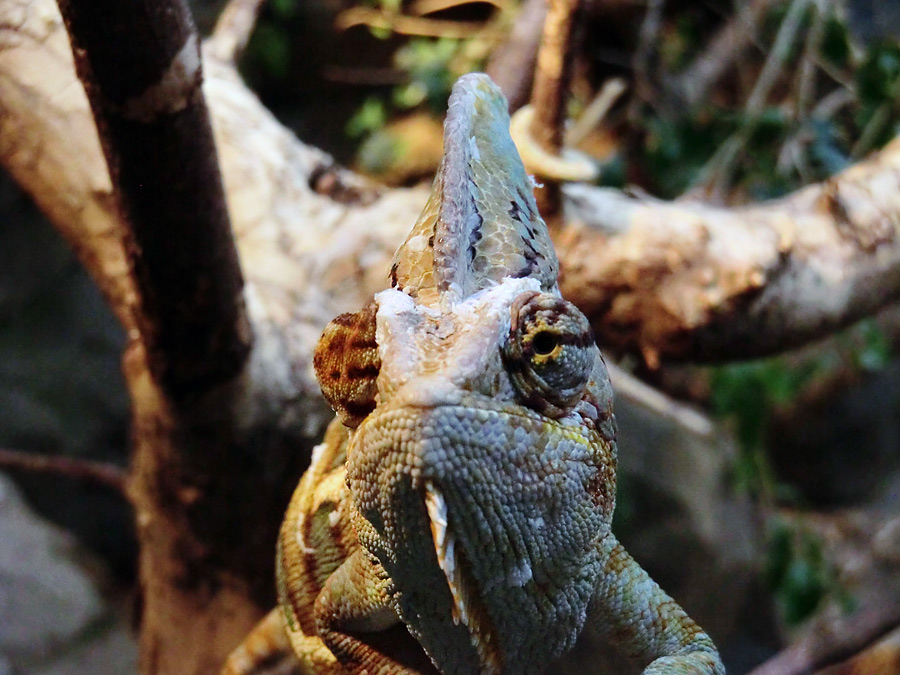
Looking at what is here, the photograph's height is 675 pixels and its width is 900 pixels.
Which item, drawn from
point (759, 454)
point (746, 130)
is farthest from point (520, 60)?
point (759, 454)

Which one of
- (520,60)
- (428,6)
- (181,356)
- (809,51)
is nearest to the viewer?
(181,356)

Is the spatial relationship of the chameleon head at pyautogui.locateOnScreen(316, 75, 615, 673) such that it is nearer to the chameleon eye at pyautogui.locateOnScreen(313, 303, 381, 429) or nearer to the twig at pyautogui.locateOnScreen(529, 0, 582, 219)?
the chameleon eye at pyautogui.locateOnScreen(313, 303, 381, 429)

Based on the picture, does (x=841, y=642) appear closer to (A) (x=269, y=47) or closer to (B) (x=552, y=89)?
(B) (x=552, y=89)

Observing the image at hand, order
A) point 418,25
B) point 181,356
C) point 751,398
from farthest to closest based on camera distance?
point 418,25, point 751,398, point 181,356

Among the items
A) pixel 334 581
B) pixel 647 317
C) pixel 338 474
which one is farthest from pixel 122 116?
pixel 647 317

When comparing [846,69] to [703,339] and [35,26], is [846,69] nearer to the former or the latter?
[703,339]

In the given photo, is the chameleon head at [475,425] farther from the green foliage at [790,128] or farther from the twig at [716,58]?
the twig at [716,58]
